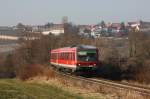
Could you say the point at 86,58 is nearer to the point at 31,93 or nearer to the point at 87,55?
the point at 87,55

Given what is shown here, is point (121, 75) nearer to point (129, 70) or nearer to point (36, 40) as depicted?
point (129, 70)

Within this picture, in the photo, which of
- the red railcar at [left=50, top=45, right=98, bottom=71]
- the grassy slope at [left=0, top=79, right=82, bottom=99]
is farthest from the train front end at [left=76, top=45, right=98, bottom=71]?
the grassy slope at [left=0, top=79, right=82, bottom=99]

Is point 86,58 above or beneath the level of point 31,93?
above

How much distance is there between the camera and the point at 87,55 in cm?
3562

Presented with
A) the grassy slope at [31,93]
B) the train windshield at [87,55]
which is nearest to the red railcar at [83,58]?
the train windshield at [87,55]

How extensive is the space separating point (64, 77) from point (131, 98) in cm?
1412

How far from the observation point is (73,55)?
36156mm

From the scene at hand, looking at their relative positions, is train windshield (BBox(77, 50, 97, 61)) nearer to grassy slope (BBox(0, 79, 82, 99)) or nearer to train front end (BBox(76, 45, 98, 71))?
train front end (BBox(76, 45, 98, 71))

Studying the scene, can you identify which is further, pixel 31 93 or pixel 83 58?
pixel 83 58

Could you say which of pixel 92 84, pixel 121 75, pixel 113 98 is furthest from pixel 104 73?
pixel 113 98

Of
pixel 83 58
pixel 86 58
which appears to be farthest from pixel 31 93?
pixel 86 58

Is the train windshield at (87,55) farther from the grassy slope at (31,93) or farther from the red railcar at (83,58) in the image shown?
the grassy slope at (31,93)

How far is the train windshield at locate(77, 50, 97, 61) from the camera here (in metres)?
35.5

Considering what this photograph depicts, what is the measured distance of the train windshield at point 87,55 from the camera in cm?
3547
